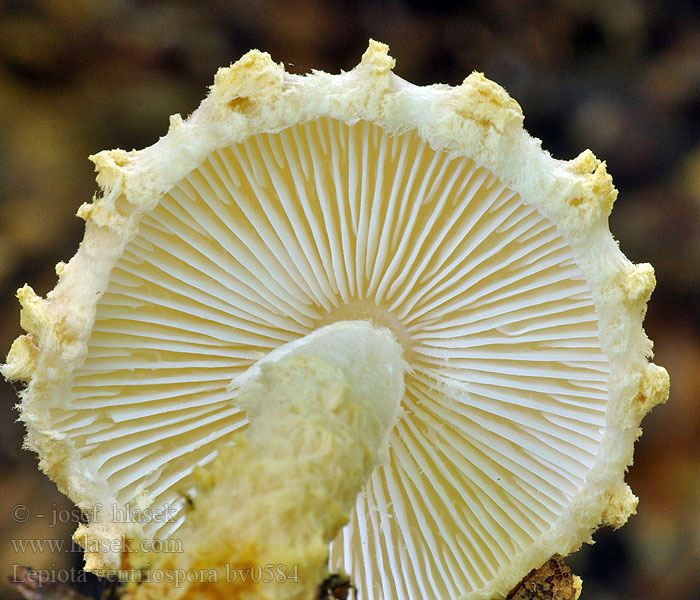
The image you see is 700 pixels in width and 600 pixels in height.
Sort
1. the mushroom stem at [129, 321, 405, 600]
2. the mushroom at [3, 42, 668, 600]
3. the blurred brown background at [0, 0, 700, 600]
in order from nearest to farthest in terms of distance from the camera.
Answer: the mushroom stem at [129, 321, 405, 600] → the mushroom at [3, 42, 668, 600] → the blurred brown background at [0, 0, 700, 600]

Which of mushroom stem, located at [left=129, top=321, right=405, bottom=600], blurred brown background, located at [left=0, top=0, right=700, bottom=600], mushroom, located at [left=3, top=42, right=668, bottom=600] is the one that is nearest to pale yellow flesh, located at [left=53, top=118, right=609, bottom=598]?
mushroom, located at [left=3, top=42, right=668, bottom=600]


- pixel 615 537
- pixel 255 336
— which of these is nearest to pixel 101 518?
pixel 255 336

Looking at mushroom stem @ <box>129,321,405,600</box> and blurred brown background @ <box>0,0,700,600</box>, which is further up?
blurred brown background @ <box>0,0,700,600</box>

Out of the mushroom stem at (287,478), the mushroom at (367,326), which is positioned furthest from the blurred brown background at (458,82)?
the mushroom stem at (287,478)

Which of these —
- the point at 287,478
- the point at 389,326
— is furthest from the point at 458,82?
the point at 287,478

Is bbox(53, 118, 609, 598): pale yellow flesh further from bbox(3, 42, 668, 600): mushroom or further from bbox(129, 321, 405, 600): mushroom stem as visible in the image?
bbox(129, 321, 405, 600): mushroom stem

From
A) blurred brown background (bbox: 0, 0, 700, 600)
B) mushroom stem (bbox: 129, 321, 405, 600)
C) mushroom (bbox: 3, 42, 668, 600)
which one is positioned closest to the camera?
mushroom stem (bbox: 129, 321, 405, 600)

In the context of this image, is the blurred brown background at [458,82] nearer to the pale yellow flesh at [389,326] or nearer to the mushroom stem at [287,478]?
the pale yellow flesh at [389,326]
